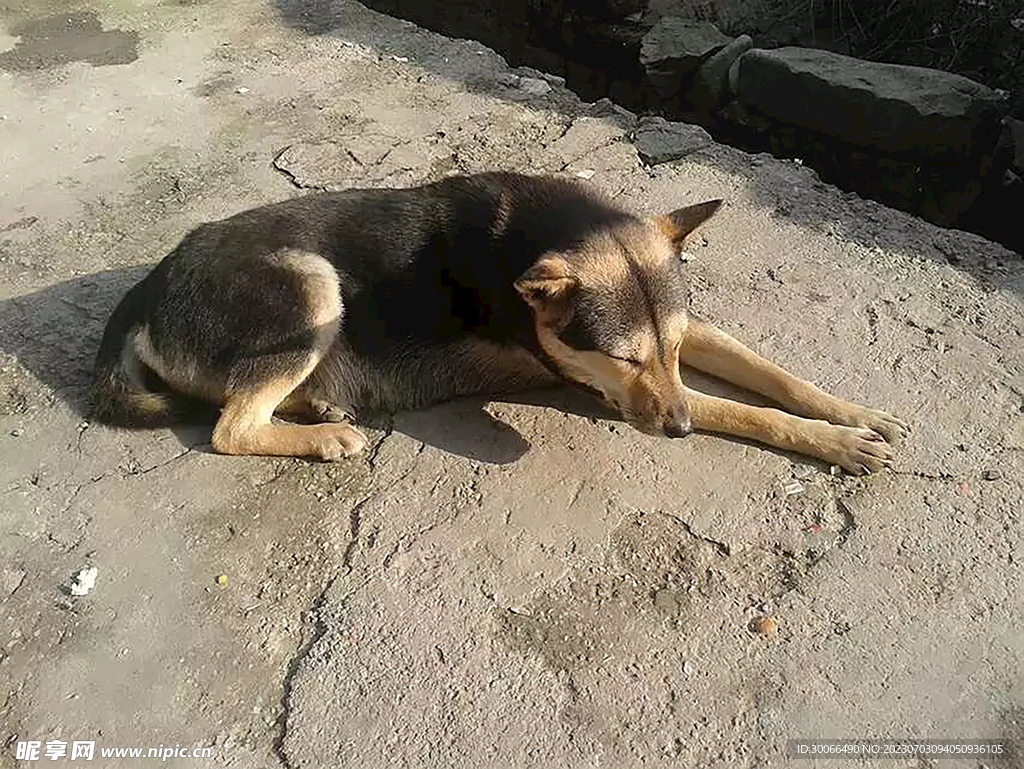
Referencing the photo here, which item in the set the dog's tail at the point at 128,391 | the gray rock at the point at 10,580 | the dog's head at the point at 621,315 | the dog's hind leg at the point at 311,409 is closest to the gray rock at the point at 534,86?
the dog's head at the point at 621,315

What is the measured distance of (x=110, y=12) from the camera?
771 cm

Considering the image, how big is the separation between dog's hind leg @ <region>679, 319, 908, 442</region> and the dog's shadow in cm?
9

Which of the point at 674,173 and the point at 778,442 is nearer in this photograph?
the point at 778,442

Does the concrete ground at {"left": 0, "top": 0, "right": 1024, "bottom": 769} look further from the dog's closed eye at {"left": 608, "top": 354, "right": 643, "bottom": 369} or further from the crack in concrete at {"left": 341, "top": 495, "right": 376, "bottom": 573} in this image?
the dog's closed eye at {"left": 608, "top": 354, "right": 643, "bottom": 369}

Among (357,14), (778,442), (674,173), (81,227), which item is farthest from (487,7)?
(778,442)

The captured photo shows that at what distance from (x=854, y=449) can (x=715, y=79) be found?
4.10 metres

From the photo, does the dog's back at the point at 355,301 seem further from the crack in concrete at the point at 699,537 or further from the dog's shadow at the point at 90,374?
the crack in concrete at the point at 699,537

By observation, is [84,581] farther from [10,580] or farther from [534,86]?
[534,86]

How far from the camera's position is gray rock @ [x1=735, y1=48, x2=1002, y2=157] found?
5.92m

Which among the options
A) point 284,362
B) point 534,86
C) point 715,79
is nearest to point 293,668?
point 284,362

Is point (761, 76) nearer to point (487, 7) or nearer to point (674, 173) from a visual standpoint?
point (674, 173)

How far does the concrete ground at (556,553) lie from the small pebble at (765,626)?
1.0 inches

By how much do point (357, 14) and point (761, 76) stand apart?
10.6 feet

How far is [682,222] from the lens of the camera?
12.5 ft
